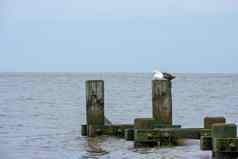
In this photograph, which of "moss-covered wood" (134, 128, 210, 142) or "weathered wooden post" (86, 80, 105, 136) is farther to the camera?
"weathered wooden post" (86, 80, 105, 136)

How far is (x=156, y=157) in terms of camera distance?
60.3 feet

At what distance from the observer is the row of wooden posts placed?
1623 cm

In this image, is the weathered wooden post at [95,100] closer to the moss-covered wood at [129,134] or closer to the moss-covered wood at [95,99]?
the moss-covered wood at [95,99]

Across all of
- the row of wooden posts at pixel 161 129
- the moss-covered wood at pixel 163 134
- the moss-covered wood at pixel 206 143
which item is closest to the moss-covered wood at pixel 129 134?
the row of wooden posts at pixel 161 129

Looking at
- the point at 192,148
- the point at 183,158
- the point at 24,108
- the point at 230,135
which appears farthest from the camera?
the point at 24,108

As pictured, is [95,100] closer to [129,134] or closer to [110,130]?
[110,130]

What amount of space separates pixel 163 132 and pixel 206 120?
100 cm

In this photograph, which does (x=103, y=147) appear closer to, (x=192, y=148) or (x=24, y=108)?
(x=192, y=148)

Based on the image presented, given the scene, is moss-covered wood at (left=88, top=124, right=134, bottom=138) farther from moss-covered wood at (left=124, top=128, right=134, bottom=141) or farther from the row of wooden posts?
moss-covered wood at (left=124, top=128, right=134, bottom=141)

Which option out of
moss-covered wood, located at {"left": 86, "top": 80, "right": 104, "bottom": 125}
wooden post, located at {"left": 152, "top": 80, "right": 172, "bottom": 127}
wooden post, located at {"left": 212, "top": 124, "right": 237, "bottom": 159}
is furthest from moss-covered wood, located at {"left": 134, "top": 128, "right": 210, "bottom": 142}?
moss-covered wood, located at {"left": 86, "top": 80, "right": 104, "bottom": 125}

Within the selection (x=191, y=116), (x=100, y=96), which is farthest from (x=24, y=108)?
(x=100, y=96)

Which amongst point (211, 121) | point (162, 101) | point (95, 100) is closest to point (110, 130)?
point (95, 100)

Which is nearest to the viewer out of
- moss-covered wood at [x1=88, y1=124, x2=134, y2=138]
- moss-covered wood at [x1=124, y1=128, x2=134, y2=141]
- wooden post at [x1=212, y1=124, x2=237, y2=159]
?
wooden post at [x1=212, y1=124, x2=237, y2=159]

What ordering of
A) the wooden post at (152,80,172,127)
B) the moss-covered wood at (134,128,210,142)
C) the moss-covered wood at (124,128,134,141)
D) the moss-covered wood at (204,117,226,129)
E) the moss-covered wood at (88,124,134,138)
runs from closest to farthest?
the moss-covered wood at (204,117,226,129) → the moss-covered wood at (134,128,210,142) → the moss-covered wood at (124,128,134,141) → the wooden post at (152,80,172,127) → the moss-covered wood at (88,124,134,138)
